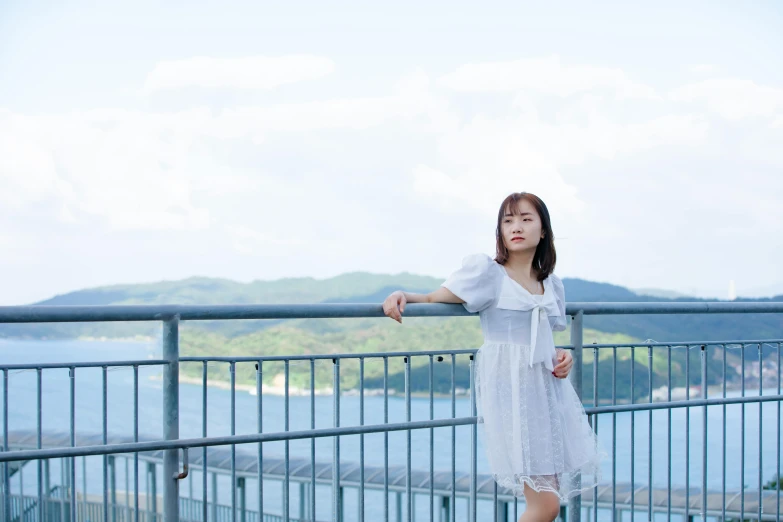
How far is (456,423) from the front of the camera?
3574mm

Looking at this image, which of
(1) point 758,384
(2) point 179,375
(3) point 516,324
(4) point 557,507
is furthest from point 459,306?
(1) point 758,384

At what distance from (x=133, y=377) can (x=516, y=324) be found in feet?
4.83

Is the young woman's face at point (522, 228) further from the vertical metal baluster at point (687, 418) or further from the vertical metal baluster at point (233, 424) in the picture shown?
→ the vertical metal baluster at point (687, 418)

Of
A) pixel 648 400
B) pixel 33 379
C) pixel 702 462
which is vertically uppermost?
pixel 33 379

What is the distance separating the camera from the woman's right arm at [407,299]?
3.15m

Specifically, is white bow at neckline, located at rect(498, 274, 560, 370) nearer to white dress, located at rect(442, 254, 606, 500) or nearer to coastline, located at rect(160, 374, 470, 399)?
white dress, located at rect(442, 254, 606, 500)

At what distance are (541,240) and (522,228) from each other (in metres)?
0.17

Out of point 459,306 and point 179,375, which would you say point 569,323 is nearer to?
point 459,306

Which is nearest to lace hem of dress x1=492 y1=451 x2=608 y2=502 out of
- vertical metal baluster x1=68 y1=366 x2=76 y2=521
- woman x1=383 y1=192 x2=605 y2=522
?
woman x1=383 y1=192 x2=605 y2=522

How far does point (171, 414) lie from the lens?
3.02m

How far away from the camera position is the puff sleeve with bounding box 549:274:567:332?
344 centimetres

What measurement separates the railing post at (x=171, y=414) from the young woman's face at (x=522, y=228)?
1336 millimetres

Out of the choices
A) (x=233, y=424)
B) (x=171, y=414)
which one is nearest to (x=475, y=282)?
(x=233, y=424)

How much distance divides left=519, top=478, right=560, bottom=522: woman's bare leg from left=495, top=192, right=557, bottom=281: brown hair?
86 cm
